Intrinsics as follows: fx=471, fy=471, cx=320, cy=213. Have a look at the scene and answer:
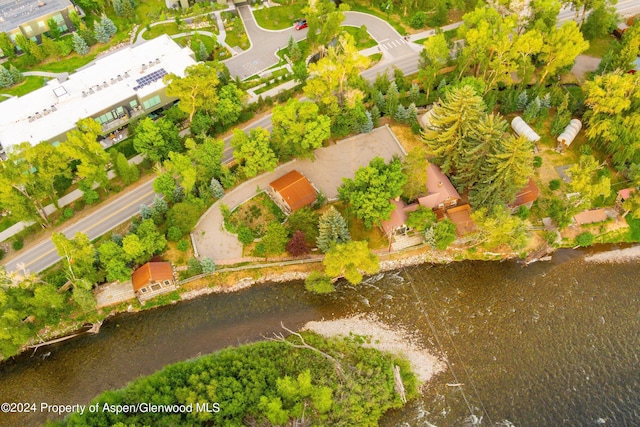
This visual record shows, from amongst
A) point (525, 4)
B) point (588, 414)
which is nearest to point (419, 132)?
point (525, 4)

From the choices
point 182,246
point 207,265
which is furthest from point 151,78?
point 207,265

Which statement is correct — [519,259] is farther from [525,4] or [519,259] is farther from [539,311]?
[525,4]

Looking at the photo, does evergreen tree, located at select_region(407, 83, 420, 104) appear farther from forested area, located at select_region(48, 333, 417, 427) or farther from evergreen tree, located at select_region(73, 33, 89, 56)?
evergreen tree, located at select_region(73, 33, 89, 56)

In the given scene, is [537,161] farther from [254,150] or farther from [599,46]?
[254,150]

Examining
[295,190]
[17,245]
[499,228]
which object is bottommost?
[499,228]

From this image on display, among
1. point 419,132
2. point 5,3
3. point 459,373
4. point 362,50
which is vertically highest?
point 5,3

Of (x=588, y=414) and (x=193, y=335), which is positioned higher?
(x=193, y=335)
